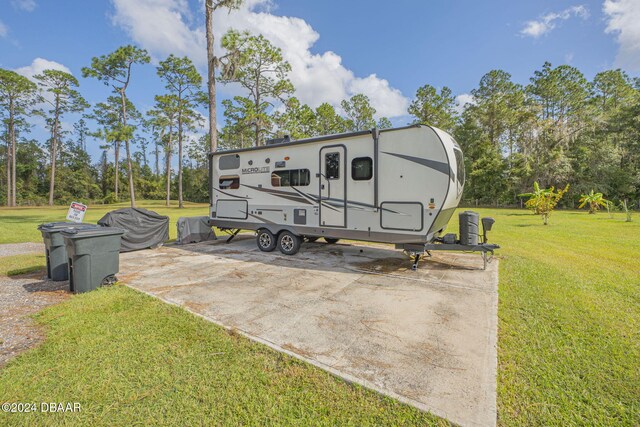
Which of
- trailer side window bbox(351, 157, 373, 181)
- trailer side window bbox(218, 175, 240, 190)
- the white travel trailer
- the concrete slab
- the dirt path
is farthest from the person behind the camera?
trailer side window bbox(218, 175, 240, 190)

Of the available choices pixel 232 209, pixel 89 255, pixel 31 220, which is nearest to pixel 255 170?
pixel 232 209

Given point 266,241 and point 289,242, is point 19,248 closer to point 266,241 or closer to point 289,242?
point 266,241

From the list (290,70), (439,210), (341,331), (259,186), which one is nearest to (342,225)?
(439,210)

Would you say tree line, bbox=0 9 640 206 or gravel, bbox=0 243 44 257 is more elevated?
tree line, bbox=0 9 640 206

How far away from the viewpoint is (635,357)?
304 centimetres

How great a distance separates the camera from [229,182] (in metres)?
9.10

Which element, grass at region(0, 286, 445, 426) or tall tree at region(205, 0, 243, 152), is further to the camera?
tall tree at region(205, 0, 243, 152)

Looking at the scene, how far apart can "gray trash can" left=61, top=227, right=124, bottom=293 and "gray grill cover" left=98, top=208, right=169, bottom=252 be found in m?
3.37

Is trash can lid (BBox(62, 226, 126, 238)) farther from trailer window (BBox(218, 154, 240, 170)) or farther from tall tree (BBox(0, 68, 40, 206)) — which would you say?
tall tree (BBox(0, 68, 40, 206))

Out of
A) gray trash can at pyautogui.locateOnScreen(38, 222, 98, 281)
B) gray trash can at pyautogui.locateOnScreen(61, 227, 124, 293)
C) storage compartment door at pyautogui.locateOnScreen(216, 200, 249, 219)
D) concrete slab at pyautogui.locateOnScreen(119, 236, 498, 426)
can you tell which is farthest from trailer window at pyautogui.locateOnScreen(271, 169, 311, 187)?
gray trash can at pyautogui.locateOnScreen(38, 222, 98, 281)

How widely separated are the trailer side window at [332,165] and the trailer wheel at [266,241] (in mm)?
2669

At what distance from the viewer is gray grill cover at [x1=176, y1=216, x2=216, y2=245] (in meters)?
10.1

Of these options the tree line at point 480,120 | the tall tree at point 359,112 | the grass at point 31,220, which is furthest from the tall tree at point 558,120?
the grass at point 31,220

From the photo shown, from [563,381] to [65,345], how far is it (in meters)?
5.28
